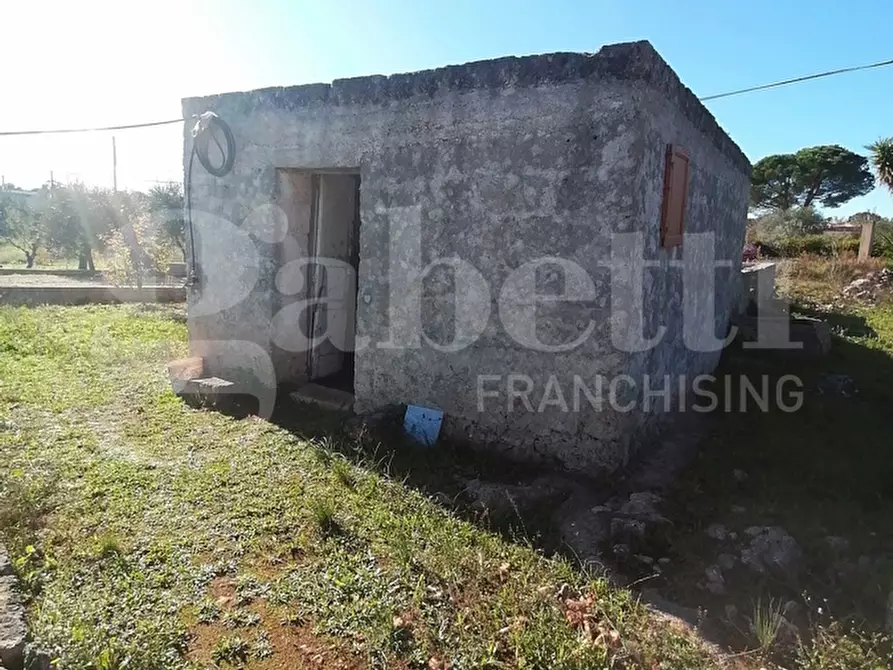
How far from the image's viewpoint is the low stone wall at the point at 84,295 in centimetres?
1147

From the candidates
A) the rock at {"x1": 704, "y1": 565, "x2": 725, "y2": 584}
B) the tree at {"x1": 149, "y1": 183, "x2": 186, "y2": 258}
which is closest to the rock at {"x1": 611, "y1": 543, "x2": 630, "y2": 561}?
the rock at {"x1": 704, "y1": 565, "x2": 725, "y2": 584}

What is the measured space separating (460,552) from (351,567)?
2.00 ft

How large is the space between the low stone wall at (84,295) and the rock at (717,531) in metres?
12.5

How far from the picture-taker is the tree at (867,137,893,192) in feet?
56.3

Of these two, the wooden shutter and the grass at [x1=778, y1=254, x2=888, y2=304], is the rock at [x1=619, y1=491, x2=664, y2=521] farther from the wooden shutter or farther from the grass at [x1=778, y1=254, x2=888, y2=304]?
the grass at [x1=778, y1=254, x2=888, y2=304]

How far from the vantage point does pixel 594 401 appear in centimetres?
420

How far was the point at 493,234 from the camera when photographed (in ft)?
14.6

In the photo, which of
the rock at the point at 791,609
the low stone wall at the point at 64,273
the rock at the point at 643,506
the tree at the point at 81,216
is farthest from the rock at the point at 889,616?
the tree at the point at 81,216

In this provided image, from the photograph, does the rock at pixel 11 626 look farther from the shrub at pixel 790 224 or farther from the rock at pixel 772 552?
the shrub at pixel 790 224

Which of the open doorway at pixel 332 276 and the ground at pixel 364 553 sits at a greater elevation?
the open doorway at pixel 332 276

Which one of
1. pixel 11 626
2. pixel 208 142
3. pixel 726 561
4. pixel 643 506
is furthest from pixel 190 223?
pixel 726 561

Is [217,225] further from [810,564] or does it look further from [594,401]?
[810,564]

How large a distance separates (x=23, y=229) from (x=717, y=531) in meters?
27.2

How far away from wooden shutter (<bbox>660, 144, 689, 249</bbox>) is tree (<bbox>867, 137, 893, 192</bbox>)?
1697cm
